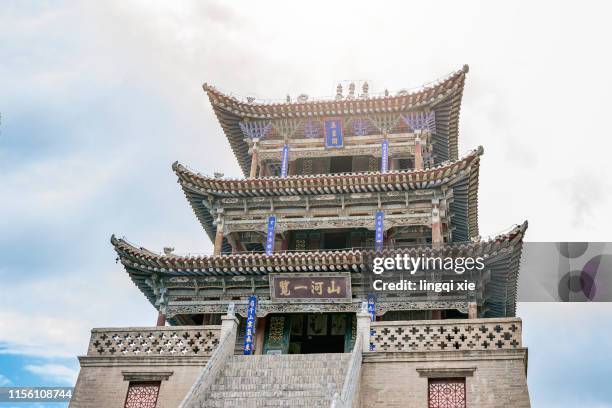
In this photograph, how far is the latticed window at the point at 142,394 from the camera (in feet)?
57.6

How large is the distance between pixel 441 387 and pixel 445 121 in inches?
482

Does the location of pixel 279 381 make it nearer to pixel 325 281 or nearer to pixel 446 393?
pixel 446 393

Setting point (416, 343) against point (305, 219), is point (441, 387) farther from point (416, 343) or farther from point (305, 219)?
point (305, 219)

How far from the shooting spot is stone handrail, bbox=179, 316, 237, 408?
15008 millimetres

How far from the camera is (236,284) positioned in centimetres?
2191

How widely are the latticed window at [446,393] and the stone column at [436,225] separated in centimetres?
654

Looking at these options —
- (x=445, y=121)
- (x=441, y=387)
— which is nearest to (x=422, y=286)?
(x=441, y=387)

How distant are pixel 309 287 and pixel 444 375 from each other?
6095 millimetres

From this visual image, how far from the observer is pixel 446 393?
1617 cm

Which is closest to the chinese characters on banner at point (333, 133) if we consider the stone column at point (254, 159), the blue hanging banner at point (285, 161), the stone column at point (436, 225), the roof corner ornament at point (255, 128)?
the blue hanging banner at point (285, 161)

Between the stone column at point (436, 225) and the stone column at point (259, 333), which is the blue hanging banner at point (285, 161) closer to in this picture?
the stone column at point (436, 225)

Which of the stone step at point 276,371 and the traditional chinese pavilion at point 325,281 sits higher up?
the traditional chinese pavilion at point 325,281

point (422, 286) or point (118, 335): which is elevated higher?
point (422, 286)

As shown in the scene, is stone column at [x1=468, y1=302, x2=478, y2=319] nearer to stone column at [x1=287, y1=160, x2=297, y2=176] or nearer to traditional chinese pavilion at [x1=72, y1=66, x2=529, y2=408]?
traditional chinese pavilion at [x1=72, y1=66, x2=529, y2=408]
